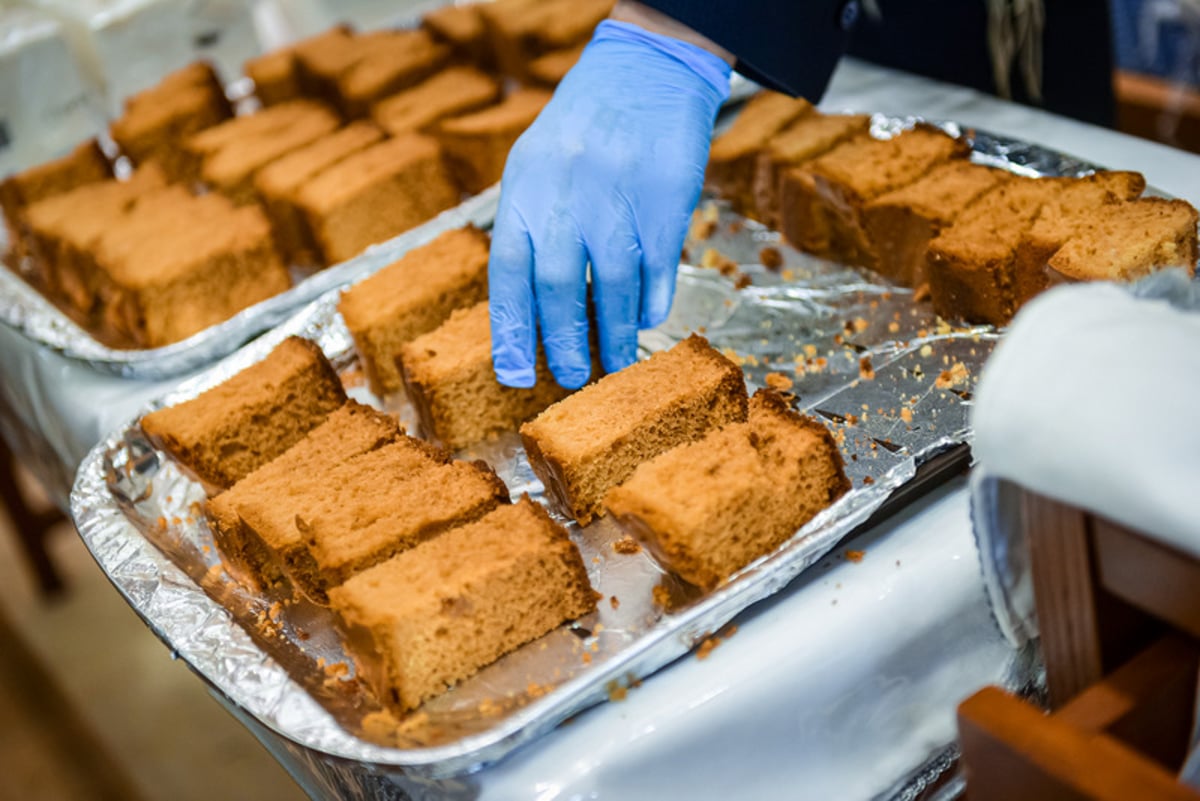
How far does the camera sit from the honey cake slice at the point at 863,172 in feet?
9.01

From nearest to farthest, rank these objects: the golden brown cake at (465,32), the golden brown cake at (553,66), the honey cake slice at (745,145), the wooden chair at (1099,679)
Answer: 1. the wooden chair at (1099,679)
2. the honey cake slice at (745,145)
3. the golden brown cake at (553,66)
4. the golden brown cake at (465,32)

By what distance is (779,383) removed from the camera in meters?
2.40

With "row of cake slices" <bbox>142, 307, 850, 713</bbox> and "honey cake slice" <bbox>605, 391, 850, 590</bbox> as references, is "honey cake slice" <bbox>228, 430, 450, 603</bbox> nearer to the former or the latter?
"row of cake slices" <bbox>142, 307, 850, 713</bbox>

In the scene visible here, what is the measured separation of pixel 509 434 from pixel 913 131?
1.38 metres

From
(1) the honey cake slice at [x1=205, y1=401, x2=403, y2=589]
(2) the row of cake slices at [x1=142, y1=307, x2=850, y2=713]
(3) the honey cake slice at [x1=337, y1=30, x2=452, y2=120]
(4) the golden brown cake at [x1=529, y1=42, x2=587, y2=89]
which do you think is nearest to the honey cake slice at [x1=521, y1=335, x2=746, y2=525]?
(2) the row of cake slices at [x1=142, y1=307, x2=850, y2=713]

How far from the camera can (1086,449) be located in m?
1.10

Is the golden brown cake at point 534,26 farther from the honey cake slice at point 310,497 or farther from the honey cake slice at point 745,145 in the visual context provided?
→ the honey cake slice at point 310,497

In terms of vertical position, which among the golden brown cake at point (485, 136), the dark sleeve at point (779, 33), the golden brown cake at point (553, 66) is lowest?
the golden brown cake at point (485, 136)

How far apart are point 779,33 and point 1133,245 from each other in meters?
0.96

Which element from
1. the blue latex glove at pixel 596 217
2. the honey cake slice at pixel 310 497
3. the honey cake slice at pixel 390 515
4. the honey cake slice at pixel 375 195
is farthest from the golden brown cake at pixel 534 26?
the honey cake slice at pixel 390 515

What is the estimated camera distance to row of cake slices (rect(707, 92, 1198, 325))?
226 centimetres

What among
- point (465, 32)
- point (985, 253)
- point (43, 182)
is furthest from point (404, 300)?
point (43, 182)

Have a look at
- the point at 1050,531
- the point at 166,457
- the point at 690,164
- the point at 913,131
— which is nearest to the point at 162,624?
the point at 166,457

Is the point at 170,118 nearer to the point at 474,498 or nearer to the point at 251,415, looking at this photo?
the point at 251,415
